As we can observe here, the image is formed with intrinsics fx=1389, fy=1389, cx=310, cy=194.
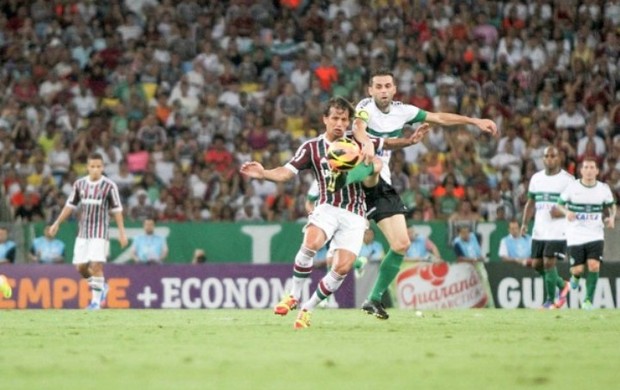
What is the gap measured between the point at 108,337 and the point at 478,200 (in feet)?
46.8

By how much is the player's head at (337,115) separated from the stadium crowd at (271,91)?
38.1 ft

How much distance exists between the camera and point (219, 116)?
28516mm

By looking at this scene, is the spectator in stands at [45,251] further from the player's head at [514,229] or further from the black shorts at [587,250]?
the black shorts at [587,250]

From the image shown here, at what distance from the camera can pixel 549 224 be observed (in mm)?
21234

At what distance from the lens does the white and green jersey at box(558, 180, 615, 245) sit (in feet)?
68.8

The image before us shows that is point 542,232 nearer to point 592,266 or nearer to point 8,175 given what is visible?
point 592,266

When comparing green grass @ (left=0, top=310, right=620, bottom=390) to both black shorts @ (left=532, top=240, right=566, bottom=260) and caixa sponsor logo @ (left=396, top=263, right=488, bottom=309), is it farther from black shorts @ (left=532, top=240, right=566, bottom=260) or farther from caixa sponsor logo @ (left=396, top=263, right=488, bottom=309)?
caixa sponsor logo @ (left=396, top=263, right=488, bottom=309)

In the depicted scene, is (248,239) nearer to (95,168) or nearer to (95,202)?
(95,202)

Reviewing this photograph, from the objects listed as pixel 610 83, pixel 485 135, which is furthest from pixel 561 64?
pixel 485 135

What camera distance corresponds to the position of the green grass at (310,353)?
28.6ft

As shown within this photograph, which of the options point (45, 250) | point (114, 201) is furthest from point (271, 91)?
point (114, 201)

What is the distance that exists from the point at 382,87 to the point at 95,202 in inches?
270

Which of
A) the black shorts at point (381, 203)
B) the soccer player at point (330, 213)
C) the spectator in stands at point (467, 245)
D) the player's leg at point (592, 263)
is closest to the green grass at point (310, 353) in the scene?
the soccer player at point (330, 213)

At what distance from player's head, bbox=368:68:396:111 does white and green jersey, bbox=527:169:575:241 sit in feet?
20.1
